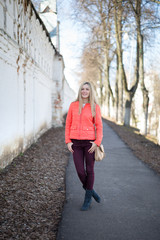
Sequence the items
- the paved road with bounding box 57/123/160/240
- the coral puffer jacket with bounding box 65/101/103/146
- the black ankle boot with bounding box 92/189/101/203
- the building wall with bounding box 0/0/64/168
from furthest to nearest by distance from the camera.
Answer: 1. the building wall with bounding box 0/0/64/168
2. the black ankle boot with bounding box 92/189/101/203
3. the coral puffer jacket with bounding box 65/101/103/146
4. the paved road with bounding box 57/123/160/240

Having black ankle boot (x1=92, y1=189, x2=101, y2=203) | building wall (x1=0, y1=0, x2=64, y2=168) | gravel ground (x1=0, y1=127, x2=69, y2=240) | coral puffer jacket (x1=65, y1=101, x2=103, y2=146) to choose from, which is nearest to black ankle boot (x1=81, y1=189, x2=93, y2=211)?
black ankle boot (x1=92, y1=189, x2=101, y2=203)

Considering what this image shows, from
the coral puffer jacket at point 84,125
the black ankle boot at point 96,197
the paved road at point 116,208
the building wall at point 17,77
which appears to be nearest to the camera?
the paved road at point 116,208

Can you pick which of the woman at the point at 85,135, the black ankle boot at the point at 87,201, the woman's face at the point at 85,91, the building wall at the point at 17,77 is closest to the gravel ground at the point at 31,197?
the black ankle boot at the point at 87,201

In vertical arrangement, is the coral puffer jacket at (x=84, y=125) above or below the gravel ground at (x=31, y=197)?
above

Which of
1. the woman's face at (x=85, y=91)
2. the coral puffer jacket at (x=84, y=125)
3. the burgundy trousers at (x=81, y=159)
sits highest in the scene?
the woman's face at (x=85, y=91)

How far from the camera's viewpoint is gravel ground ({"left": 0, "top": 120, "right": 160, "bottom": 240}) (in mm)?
2857

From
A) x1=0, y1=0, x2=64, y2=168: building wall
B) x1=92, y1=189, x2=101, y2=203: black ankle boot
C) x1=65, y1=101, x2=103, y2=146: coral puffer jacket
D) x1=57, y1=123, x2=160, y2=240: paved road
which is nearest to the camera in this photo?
x1=57, y1=123, x2=160, y2=240: paved road

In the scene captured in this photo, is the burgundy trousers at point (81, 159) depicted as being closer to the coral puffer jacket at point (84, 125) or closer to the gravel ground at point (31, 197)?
the coral puffer jacket at point (84, 125)

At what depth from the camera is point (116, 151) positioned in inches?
314

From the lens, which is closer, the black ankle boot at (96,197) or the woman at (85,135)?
the woman at (85,135)

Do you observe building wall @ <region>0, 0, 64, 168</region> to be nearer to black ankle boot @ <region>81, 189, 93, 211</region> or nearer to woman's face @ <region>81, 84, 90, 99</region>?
woman's face @ <region>81, 84, 90, 99</region>

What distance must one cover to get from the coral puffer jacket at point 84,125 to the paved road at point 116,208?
41.8 inches

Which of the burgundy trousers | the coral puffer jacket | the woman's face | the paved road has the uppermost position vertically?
the woman's face

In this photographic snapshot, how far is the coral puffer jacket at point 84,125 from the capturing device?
3.41 metres
